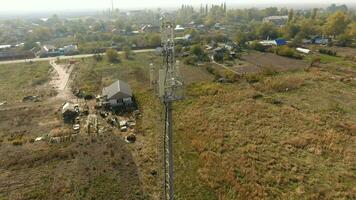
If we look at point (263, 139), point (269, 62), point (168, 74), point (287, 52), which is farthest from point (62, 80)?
point (287, 52)

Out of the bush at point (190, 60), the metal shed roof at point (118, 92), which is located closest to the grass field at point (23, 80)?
the metal shed roof at point (118, 92)

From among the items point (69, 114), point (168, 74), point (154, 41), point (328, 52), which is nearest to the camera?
point (168, 74)

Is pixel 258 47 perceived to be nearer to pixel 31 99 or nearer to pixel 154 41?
pixel 154 41

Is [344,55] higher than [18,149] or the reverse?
higher

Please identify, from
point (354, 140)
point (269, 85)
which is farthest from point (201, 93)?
point (354, 140)

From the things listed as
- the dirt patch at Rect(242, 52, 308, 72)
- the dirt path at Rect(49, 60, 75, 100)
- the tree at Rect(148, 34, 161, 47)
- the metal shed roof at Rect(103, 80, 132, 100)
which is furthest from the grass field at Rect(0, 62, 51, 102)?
the dirt patch at Rect(242, 52, 308, 72)

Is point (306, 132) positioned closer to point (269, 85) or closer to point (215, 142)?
point (215, 142)

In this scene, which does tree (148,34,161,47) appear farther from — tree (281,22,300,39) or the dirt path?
tree (281,22,300,39)
